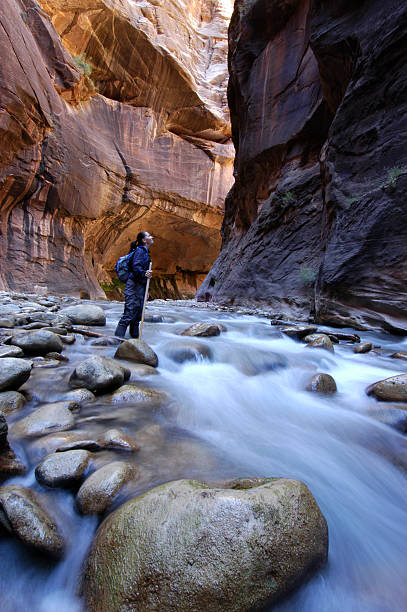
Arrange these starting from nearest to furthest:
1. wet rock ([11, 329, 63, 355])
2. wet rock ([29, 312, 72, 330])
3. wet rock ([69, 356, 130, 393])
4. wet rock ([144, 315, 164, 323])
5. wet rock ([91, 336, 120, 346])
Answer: wet rock ([69, 356, 130, 393]), wet rock ([11, 329, 63, 355]), wet rock ([91, 336, 120, 346]), wet rock ([29, 312, 72, 330]), wet rock ([144, 315, 164, 323])

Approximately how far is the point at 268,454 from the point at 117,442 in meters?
0.82

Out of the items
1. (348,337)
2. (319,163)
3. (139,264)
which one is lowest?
(348,337)

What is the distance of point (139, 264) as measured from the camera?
4.04 meters

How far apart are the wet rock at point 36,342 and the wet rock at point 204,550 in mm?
2080

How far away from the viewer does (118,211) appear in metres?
18.4

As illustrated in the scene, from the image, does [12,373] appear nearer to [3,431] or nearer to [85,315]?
[3,431]

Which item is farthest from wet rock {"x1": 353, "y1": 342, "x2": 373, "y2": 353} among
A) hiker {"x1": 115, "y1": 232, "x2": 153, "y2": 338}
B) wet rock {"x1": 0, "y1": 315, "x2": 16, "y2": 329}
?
wet rock {"x1": 0, "y1": 315, "x2": 16, "y2": 329}

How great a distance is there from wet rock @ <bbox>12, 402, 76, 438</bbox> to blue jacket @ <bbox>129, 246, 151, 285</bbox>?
2514 mm

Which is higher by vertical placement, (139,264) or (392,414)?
(139,264)

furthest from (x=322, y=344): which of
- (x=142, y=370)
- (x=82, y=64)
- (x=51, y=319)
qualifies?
(x=82, y=64)

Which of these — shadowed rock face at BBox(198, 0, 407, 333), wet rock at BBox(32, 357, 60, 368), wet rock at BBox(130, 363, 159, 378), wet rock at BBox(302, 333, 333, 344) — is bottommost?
wet rock at BBox(130, 363, 159, 378)

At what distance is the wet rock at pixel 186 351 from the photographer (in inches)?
124

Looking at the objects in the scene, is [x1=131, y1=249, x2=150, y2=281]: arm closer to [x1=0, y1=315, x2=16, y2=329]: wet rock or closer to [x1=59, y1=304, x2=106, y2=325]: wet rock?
[x1=59, y1=304, x2=106, y2=325]: wet rock

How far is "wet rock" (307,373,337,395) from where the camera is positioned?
253 centimetres
